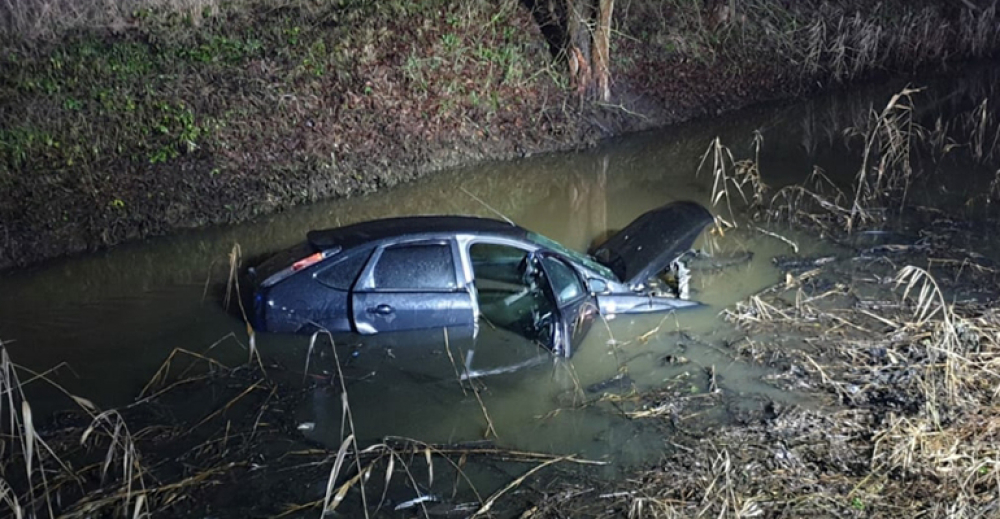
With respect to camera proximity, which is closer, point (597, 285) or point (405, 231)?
point (405, 231)

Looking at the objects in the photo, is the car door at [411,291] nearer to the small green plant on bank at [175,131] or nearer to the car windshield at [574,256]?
the car windshield at [574,256]

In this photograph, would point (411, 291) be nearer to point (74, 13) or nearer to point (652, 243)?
point (652, 243)

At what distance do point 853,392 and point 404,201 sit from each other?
9031 millimetres

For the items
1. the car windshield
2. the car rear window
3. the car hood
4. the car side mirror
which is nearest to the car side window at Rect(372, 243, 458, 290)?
the car rear window

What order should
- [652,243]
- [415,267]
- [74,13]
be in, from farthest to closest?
[74,13] < [652,243] < [415,267]

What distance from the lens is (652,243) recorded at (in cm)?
1106

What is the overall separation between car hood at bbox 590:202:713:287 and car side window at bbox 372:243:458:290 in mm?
2010

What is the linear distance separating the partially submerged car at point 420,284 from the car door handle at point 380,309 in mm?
11

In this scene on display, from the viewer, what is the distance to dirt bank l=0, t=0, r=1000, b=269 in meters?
14.9

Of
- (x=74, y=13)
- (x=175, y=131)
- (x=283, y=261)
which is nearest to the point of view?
(x=283, y=261)

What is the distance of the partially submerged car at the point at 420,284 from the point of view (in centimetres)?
1012

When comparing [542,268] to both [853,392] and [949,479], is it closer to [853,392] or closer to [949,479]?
[853,392]

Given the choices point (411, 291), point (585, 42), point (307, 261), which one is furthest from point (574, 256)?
point (585, 42)

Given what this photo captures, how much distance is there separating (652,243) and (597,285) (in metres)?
0.98
